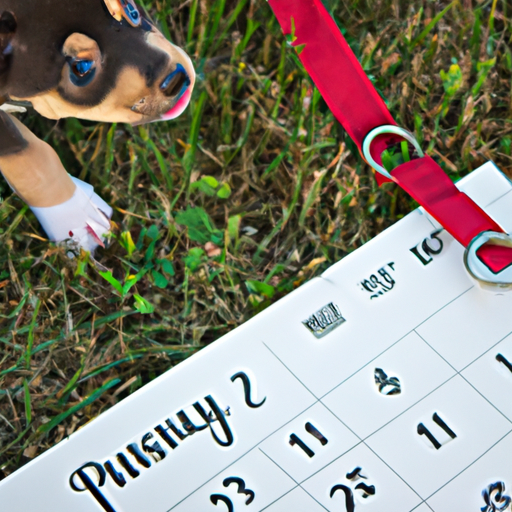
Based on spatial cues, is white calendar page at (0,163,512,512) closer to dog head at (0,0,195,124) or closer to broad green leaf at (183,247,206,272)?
broad green leaf at (183,247,206,272)

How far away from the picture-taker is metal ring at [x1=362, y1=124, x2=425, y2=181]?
0.78m

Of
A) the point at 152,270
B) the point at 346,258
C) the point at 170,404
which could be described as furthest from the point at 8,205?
the point at 346,258

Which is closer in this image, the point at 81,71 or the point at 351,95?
the point at 81,71

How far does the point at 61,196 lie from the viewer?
0.70 meters

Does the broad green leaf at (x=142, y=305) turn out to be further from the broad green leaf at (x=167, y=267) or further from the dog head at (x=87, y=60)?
the dog head at (x=87, y=60)

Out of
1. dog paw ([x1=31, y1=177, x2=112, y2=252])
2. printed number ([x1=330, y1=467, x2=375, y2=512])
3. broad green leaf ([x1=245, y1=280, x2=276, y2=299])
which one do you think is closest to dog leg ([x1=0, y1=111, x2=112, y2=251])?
dog paw ([x1=31, y1=177, x2=112, y2=252])

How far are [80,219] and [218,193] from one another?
201 millimetres

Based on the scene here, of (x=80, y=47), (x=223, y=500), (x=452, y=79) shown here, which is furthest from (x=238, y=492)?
(x=452, y=79)

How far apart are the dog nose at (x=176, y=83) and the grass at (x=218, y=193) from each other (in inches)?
4.7

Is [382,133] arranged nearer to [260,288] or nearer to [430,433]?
[260,288]

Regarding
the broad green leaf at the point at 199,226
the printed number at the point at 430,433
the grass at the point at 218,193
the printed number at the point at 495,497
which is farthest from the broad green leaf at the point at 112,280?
the printed number at the point at 495,497

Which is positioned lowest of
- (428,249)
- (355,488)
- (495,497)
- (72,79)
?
(495,497)

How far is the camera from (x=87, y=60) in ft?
1.88

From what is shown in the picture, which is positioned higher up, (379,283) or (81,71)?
(81,71)
